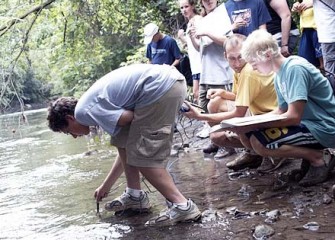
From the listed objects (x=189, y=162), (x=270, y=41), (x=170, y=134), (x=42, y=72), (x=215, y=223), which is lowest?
(x=42, y=72)

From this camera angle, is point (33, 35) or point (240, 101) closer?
point (240, 101)

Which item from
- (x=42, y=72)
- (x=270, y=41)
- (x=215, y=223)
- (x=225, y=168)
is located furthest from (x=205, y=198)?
(x=42, y=72)

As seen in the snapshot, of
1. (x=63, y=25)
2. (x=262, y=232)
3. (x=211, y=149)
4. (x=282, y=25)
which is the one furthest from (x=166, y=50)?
(x=63, y=25)

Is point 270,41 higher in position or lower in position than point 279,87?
higher

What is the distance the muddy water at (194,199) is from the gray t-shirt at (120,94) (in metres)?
0.73

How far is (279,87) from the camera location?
3238 mm

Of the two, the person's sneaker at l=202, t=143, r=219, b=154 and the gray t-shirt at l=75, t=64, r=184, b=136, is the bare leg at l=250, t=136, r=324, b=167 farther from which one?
the person's sneaker at l=202, t=143, r=219, b=154

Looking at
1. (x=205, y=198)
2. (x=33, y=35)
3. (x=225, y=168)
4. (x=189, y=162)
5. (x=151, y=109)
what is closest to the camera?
(x=151, y=109)

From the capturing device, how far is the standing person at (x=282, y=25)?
180 inches

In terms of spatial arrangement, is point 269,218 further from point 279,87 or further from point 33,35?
point 33,35

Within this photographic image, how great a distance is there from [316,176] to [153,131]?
1.14m

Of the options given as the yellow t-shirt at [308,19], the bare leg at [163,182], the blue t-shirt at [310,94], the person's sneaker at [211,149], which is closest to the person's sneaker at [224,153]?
the person's sneaker at [211,149]

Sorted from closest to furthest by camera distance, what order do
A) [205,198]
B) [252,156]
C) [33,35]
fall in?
[205,198] < [252,156] < [33,35]

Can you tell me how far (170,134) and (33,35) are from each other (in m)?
10.0
